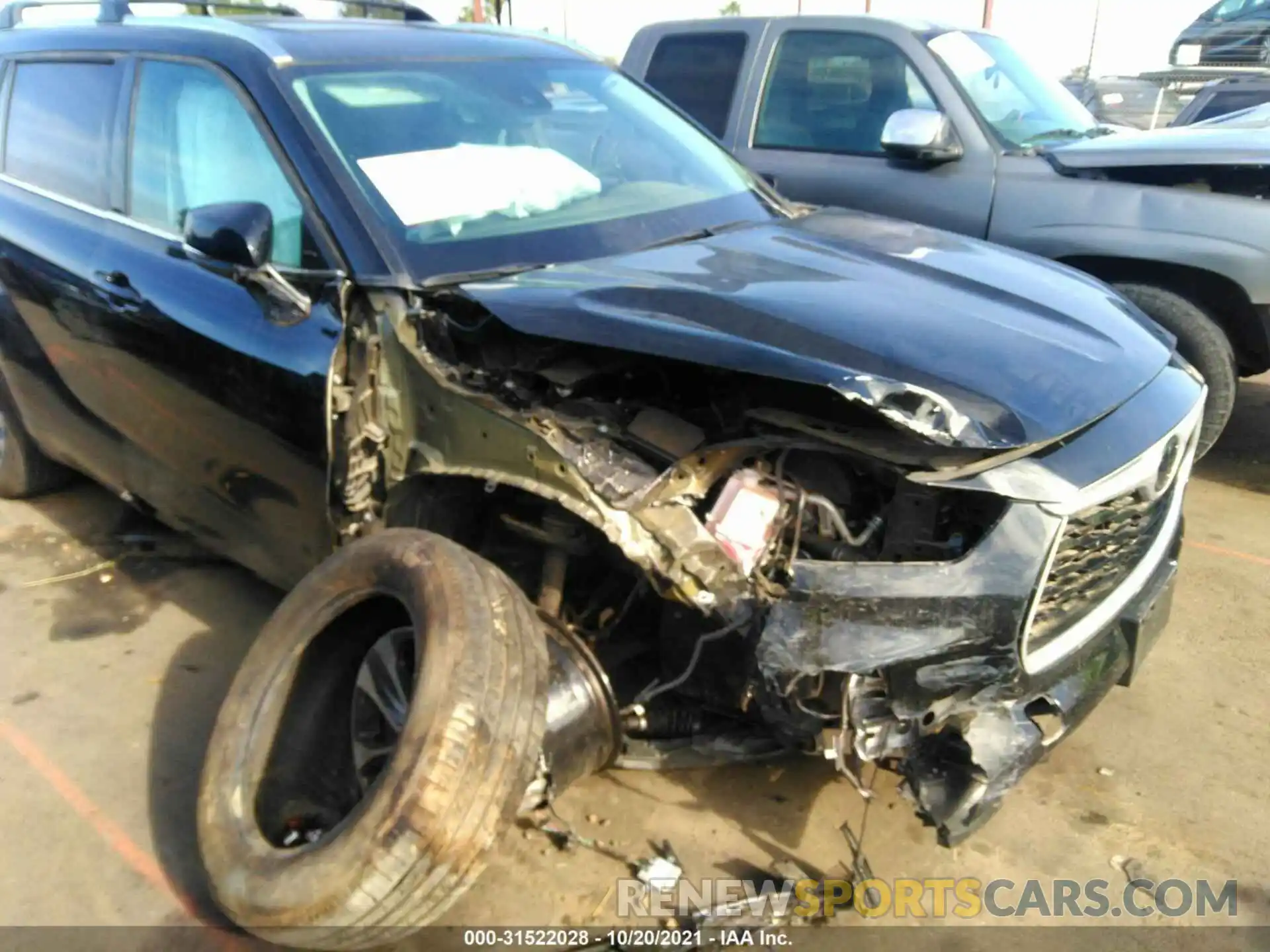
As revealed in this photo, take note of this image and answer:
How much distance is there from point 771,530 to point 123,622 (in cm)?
253

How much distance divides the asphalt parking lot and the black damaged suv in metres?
0.24

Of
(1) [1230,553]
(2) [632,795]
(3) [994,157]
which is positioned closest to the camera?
(2) [632,795]

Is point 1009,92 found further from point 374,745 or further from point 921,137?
point 374,745

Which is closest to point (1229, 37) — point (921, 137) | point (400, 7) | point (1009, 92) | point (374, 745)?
point (1009, 92)

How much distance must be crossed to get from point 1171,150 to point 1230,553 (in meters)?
1.66

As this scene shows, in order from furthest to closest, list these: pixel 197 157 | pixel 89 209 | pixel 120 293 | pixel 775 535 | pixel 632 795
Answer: pixel 89 209 < pixel 120 293 < pixel 197 157 < pixel 632 795 < pixel 775 535

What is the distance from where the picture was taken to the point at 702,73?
5.67 m

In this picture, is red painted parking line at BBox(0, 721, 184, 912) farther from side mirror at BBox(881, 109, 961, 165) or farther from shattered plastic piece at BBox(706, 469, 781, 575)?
side mirror at BBox(881, 109, 961, 165)

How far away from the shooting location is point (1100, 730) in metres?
3.04

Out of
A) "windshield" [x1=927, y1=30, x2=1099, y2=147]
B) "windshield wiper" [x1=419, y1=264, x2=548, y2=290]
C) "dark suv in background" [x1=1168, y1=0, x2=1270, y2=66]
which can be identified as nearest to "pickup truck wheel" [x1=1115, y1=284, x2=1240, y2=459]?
"windshield" [x1=927, y1=30, x2=1099, y2=147]

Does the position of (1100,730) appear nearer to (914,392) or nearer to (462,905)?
(914,392)

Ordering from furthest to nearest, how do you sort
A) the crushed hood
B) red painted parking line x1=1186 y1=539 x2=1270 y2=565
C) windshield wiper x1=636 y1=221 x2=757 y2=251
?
the crushed hood
red painted parking line x1=1186 y1=539 x2=1270 y2=565
windshield wiper x1=636 y1=221 x2=757 y2=251

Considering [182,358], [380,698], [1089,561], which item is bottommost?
[380,698]

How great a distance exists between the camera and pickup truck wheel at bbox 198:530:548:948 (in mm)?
2131
